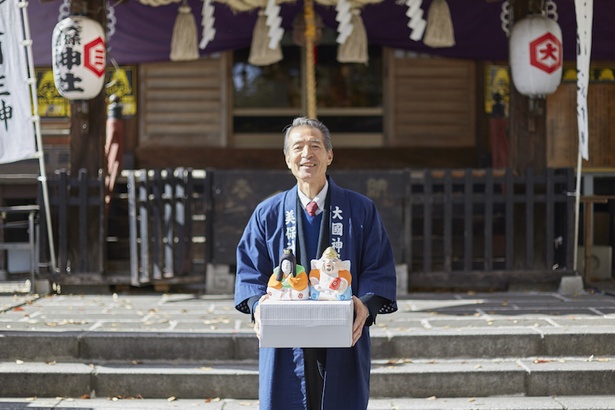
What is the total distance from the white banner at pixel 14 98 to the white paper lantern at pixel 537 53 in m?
5.67

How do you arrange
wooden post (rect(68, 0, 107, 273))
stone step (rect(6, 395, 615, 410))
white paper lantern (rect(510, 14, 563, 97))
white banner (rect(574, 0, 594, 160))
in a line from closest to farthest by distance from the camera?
stone step (rect(6, 395, 615, 410)) → white banner (rect(574, 0, 594, 160)) → white paper lantern (rect(510, 14, 563, 97)) → wooden post (rect(68, 0, 107, 273))

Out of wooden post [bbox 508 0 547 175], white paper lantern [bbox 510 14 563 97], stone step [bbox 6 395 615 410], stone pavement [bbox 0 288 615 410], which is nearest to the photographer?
stone step [bbox 6 395 615 410]

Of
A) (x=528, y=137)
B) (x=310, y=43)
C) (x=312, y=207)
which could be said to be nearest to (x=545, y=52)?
(x=528, y=137)

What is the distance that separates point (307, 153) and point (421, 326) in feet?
12.2

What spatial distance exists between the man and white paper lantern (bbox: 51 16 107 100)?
5529 mm

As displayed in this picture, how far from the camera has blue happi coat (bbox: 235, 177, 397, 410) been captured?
12.6 ft

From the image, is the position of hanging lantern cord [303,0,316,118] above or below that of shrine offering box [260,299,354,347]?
above

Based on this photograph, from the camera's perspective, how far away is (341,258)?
3896 mm

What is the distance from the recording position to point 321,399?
3.89 m

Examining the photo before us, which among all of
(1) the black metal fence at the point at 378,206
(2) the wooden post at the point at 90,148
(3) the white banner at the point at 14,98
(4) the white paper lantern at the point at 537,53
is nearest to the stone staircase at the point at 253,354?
(1) the black metal fence at the point at 378,206

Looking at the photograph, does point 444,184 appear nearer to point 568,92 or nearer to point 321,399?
point 568,92

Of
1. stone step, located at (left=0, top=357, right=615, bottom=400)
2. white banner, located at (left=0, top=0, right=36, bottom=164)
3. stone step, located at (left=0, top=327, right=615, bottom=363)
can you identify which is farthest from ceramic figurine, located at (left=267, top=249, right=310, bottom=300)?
white banner, located at (left=0, top=0, right=36, bottom=164)

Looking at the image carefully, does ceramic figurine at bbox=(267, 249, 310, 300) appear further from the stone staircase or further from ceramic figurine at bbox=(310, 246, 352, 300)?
the stone staircase

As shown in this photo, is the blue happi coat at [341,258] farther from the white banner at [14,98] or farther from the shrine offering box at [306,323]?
the white banner at [14,98]
